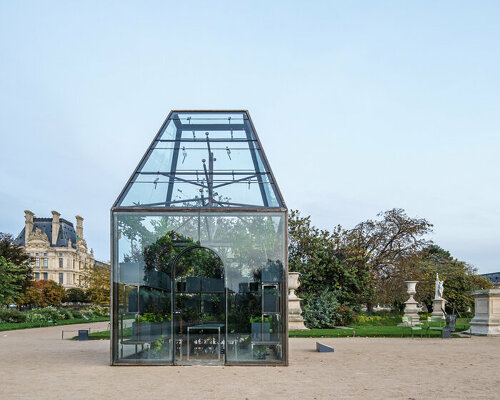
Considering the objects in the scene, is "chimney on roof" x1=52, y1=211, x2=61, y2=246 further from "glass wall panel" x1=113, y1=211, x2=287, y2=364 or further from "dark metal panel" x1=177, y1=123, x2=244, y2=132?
"glass wall panel" x1=113, y1=211, x2=287, y2=364

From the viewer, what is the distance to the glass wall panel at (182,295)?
1188 centimetres

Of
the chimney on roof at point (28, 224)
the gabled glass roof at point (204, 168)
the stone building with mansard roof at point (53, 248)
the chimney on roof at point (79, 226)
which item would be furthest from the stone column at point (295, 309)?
the chimney on roof at point (79, 226)

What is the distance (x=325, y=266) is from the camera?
27.6m

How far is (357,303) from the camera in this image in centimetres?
2878

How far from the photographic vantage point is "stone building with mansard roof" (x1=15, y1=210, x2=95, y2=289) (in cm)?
10950

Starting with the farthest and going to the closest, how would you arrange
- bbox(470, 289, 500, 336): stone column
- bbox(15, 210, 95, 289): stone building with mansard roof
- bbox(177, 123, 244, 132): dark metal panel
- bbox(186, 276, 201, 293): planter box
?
→ bbox(15, 210, 95, 289): stone building with mansard roof, bbox(470, 289, 500, 336): stone column, bbox(177, 123, 244, 132): dark metal panel, bbox(186, 276, 201, 293): planter box

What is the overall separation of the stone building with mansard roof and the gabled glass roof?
9959cm

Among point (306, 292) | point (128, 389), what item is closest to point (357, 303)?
point (306, 292)

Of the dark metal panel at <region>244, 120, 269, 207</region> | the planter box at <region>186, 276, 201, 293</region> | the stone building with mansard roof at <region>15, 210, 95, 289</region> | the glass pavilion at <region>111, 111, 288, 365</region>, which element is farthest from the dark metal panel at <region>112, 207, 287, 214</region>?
the stone building with mansard roof at <region>15, 210, 95, 289</region>

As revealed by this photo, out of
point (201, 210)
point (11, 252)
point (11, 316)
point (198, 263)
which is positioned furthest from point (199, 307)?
point (11, 252)

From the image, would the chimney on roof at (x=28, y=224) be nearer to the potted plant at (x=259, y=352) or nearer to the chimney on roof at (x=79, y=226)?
the chimney on roof at (x=79, y=226)

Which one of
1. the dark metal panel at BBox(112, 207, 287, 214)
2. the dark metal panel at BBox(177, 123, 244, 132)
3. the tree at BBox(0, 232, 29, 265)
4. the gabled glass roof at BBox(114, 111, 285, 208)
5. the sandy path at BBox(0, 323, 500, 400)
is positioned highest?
the dark metal panel at BBox(177, 123, 244, 132)

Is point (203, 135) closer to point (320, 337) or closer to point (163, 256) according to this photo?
point (163, 256)

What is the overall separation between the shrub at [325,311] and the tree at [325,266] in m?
0.61
